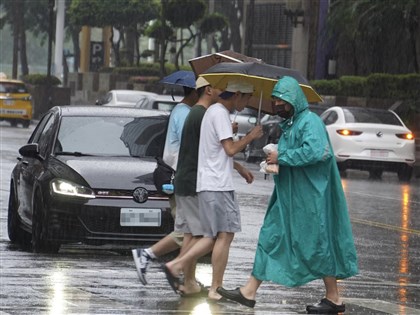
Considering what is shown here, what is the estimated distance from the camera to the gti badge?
1405 centimetres

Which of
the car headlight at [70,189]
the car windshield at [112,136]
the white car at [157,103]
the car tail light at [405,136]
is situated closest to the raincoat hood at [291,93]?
the car headlight at [70,189]

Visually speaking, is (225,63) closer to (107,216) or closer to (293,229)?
(293,229)

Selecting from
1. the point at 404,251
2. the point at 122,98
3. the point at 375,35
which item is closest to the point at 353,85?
the point at 375,35

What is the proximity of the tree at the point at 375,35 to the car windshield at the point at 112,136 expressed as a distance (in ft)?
87.8

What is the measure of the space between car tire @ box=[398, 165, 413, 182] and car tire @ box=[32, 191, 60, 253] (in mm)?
17919

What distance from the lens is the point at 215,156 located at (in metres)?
11.2

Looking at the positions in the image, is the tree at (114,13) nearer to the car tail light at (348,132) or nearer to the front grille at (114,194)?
the car tail light at (348,132)

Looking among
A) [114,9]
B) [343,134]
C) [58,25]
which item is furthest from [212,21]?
[343,134]

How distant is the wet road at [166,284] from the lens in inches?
427

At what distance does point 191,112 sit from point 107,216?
8.89ft

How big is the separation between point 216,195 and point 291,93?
0.96 meters

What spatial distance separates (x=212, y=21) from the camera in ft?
204

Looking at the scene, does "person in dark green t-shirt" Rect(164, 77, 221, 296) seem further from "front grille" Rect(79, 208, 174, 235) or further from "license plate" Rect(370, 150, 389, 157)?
"license plate" Rect(370, 150, 389, 157)

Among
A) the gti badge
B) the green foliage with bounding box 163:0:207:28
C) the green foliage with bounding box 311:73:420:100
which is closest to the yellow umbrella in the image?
the gti badge
